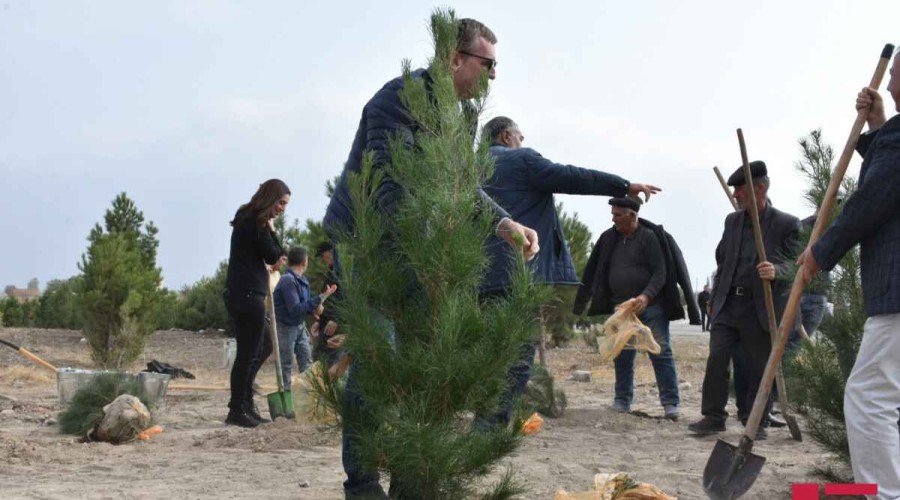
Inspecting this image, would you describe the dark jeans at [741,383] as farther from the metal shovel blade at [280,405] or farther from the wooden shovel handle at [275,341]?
the wooden shovel handle at [275,341]

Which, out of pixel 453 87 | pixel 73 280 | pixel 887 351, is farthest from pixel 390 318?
pixel 73 280

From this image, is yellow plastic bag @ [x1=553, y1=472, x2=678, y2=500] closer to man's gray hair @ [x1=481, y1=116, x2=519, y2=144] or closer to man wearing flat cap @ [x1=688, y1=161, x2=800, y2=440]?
man's gray hair @ [x1=481, y1=116, x2=519, y2=144]

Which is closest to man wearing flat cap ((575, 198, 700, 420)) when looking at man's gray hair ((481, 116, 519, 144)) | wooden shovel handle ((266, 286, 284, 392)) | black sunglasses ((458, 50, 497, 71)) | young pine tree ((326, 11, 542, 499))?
man's gray hair ((481, 116, 519, 144))

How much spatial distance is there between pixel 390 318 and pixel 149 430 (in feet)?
13.3

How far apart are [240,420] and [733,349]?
12.4 ft

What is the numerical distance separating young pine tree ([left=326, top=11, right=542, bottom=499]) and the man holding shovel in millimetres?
1352

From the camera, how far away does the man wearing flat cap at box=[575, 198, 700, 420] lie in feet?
27.6

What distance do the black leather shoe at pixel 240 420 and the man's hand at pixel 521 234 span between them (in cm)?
445

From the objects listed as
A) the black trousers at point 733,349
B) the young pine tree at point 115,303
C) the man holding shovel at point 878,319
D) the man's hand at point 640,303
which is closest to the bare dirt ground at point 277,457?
the black trousers at point 733,349

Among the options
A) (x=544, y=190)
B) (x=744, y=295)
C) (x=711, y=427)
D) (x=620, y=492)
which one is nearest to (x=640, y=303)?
(x=744, y=295)

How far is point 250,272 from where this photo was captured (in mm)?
7609

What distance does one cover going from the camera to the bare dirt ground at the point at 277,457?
4.88m

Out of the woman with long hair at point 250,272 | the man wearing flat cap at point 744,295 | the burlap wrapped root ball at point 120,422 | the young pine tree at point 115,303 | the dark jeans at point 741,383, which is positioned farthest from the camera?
the young pine tree at point 115,303

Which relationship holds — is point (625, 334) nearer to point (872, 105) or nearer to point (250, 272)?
point (250, 272)
